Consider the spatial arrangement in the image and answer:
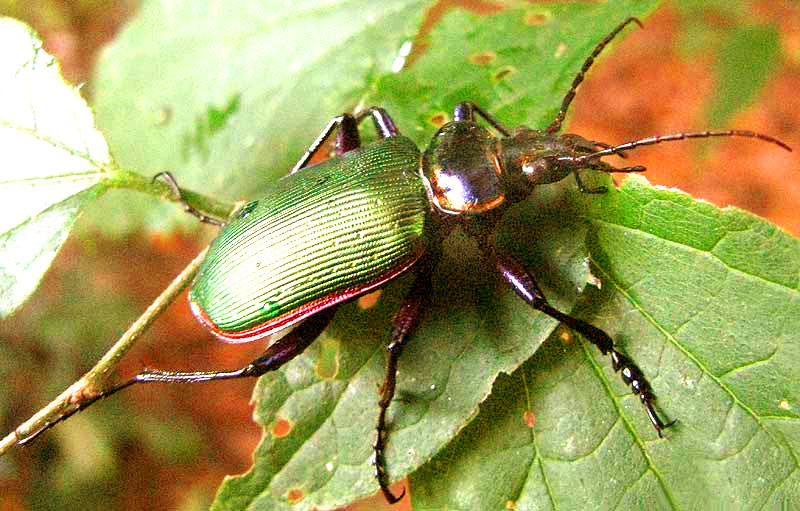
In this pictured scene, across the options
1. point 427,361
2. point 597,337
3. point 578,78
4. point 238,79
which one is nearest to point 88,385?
point 427,361

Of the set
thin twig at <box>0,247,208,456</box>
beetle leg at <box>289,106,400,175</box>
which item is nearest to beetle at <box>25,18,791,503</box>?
beetle leg at <box>289,106,400,175</box>

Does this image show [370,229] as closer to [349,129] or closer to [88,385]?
[349,129]

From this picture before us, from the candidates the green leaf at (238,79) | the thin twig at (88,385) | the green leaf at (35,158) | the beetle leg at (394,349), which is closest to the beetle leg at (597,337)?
the beetle leg at (394,349)

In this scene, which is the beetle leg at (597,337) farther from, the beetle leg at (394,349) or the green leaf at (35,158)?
the green leaf at (35,158)

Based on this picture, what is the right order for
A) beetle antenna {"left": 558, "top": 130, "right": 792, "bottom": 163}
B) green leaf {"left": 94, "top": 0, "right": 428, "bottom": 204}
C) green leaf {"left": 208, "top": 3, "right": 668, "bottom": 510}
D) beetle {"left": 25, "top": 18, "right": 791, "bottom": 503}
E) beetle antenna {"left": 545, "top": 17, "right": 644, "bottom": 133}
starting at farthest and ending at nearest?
green leaf {"left": 94, "top": 0, "right": 428, "bottom": 204} → beetle antenna {"left": 545, "top": 17, "right": 644, "bottom": 133} → beetle {"left": 25, "top": 18, "right": 791, "bottom": 503} → green leaf {"left": 208, "top": 3, "right": 668, "bottom": 510} → beetle antenna {"left": 558, "top": 130, "right": 792, "bottom": 163}

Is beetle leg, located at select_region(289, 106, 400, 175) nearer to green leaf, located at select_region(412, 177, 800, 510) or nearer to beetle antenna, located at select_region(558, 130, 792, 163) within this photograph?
beetle antenna, located at select_region(558, 130, 792, 163)
